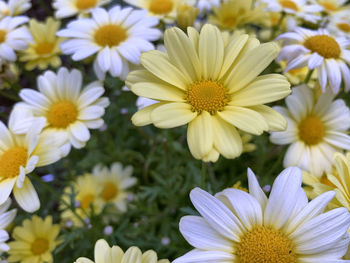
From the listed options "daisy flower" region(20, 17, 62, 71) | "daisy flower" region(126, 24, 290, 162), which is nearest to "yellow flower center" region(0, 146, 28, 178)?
"daisy flower" region(126, 24, 290, 162)

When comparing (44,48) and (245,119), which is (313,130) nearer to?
(245,119)

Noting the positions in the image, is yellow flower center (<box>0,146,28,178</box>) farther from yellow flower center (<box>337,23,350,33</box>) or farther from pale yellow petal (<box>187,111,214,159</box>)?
yellow flower center (<box>337,23,350,33</box>)

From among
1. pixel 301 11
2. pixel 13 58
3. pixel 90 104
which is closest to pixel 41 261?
pixel 90 104

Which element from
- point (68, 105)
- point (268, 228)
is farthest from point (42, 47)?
point (268, 228)

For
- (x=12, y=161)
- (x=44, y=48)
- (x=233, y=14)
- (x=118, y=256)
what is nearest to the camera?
(x=118, y=256)

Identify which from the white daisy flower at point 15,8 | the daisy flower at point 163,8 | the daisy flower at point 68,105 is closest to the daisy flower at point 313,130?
the daisy flower at point 68,105

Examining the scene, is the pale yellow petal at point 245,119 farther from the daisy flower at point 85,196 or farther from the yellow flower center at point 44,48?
the yellow flower center at point 44,48
